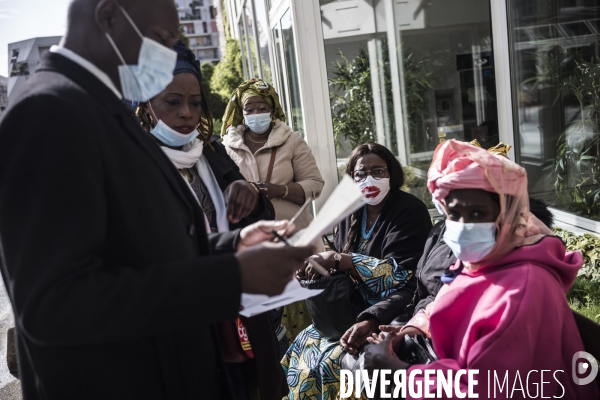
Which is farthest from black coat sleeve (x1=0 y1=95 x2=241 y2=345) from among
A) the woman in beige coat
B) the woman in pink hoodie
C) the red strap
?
the woman in beige coat

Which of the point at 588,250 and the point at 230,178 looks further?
the point at 588,250

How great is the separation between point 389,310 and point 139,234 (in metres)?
1.82

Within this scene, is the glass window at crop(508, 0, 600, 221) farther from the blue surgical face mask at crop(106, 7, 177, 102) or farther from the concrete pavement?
the concrete pavement

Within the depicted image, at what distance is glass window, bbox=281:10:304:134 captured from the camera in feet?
20.2

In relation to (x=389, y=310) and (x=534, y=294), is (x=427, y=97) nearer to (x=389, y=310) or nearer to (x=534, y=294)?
(x=389, y=310)

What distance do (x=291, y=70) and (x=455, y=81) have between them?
191 centimetres

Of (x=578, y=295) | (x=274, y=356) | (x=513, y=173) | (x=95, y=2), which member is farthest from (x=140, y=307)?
(x=578, y=295)

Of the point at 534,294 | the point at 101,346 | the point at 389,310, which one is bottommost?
the point at 389,310

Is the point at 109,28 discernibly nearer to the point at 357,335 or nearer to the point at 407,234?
the point at 357,335

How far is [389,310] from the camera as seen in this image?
2766mm

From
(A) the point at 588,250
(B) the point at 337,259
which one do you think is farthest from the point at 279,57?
(B) the point at 337,259

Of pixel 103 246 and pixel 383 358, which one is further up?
pixel 103 246

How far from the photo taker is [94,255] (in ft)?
3.58

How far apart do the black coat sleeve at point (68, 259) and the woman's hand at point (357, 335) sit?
5.37 ft
